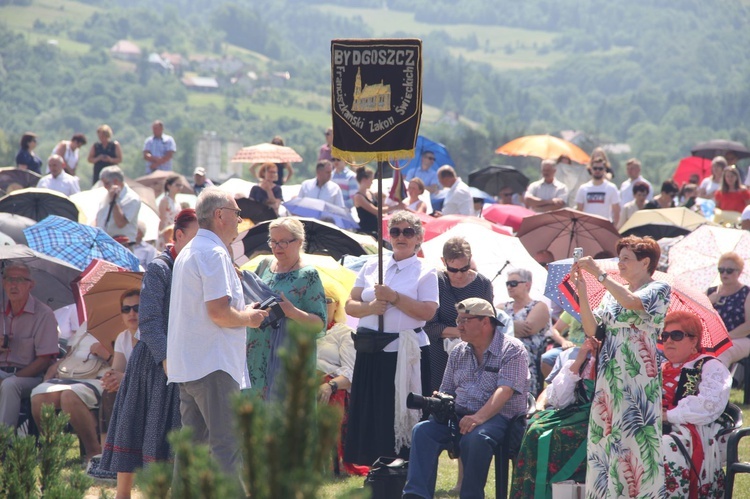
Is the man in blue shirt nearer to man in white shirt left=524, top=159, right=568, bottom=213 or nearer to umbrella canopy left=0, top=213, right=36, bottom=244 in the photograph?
man in white shirt left=524, top=159, right=568, bottom=213

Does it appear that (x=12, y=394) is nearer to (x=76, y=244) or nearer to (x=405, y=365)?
(x=76, y=244)

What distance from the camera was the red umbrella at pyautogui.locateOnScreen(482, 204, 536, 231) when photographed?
42.1 ft

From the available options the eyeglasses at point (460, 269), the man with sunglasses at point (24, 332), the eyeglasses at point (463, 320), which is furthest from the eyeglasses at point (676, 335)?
the man with sunglasses at point (24, 332)

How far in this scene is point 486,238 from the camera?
31.0 feet

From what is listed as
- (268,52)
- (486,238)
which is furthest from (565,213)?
(268,52)

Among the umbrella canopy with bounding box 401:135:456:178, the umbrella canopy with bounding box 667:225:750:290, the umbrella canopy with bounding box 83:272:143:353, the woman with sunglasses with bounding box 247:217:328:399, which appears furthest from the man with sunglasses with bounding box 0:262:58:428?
the umbrella canopy with bounding box 401:135:456:178

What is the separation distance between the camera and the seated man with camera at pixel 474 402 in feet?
20.1

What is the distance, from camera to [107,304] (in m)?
7.64

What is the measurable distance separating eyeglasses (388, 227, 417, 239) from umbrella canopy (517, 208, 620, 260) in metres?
4.61

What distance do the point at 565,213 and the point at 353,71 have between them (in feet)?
16.3

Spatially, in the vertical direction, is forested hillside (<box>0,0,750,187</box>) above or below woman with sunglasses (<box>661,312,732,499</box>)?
above

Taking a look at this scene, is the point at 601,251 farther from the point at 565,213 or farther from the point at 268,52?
the point at 268,52

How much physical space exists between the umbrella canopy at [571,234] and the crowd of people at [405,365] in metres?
2.87

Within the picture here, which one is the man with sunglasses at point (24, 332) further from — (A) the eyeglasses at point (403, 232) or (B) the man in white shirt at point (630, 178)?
(B) the man in white shirt at point (630, 178)
